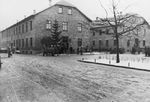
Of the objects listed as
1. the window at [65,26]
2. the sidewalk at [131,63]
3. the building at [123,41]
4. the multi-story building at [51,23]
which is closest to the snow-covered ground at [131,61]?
the sidewalk at [131,63]

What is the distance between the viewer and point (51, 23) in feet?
116

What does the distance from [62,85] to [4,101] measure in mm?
2741

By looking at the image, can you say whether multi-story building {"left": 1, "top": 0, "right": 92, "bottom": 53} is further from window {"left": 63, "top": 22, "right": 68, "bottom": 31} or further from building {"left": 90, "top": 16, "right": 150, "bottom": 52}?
building {"left": 90, "top": 16, "right": 150, "bottom": 52}

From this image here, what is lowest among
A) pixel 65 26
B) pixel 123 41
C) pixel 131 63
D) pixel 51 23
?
pixel 131 63

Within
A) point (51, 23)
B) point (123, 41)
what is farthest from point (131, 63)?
point (123, 41)

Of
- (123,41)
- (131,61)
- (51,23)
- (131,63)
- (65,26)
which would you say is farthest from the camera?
(123,41)

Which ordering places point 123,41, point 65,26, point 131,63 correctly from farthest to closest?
point 123,41, point 65,26, point 131,63

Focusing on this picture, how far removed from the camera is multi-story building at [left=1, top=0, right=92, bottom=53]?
34000 mm

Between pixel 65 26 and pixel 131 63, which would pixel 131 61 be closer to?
pixel 131 63

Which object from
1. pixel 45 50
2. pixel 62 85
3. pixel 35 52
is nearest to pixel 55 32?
pixel 45 50

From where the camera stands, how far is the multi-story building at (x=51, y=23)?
34000 millimetres

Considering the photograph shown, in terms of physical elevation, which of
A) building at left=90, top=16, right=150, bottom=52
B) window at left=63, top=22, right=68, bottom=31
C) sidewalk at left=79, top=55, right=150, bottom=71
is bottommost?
sidewalk at left=79, top=55, right=150, bottom=71

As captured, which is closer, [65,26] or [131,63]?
[131,63]

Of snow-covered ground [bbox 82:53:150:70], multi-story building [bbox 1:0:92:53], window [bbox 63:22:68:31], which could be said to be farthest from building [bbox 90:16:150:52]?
snow-covered ground [bbox 82:53:150:70]
